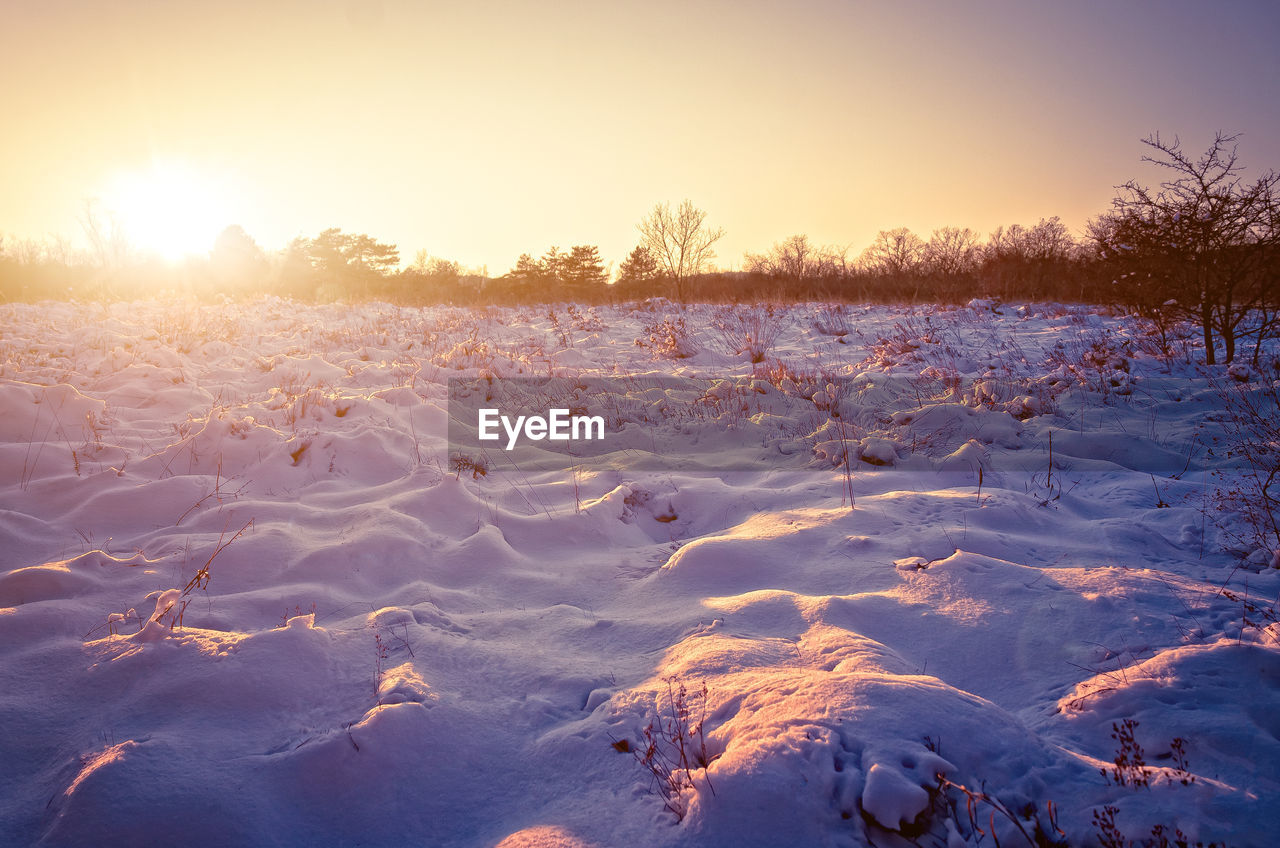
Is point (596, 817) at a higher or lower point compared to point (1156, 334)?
lower

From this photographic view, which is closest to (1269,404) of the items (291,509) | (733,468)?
(733,468)

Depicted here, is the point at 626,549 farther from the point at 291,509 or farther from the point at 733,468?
the point at 291,509

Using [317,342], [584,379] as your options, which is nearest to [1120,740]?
[584,379]

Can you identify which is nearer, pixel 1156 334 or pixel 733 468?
pixel 733 468

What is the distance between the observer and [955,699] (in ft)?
6.33

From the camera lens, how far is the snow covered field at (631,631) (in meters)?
1.68

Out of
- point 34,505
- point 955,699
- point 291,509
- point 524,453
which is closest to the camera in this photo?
point 955,699

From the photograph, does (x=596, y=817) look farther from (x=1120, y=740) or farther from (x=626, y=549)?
(x=626, y=549)

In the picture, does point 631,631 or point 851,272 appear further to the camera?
point 851,272

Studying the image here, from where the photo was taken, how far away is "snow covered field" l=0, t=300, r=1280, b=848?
168 cm

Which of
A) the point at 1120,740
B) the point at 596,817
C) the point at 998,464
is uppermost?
the point at 998,464

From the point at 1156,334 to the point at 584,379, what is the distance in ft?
26.4

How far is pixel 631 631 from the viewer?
9.05ft

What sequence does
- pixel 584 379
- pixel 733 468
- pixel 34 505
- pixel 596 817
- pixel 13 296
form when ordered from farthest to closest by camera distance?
pixel 13 296, pixel 584 379, pixel 733 468, pixel 34 505, pixel 596 817
